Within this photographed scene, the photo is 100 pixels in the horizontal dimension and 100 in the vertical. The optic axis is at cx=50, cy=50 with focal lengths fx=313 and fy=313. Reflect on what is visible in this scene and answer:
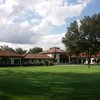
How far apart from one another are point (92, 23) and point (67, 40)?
956cm

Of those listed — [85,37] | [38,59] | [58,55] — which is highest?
[85,37]

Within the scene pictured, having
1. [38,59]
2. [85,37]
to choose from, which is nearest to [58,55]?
[38,59]

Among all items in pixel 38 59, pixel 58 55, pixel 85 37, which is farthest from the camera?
pixel 58 55

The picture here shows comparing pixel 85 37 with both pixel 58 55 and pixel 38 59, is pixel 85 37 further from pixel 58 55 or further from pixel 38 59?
pixel 58 55

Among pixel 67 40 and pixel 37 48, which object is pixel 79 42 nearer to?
pixel 67 40

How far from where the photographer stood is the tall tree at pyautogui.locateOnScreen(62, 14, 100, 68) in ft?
302

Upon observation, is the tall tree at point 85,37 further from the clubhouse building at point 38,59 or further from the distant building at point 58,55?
the distant building at point 58,55

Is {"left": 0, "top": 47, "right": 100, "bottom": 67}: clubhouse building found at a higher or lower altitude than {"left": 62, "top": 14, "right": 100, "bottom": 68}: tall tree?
lower

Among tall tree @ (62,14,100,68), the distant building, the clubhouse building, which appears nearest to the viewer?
the clubhouse building

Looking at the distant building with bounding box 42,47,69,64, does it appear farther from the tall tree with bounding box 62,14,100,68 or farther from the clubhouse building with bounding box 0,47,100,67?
the tall tree with bounding box 62,14,100,68

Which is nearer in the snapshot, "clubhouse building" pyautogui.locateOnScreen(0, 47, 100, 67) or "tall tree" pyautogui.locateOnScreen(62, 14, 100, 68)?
"clubhouse building" pyautogui.locateOnScreen(0, 47, 100, 67)

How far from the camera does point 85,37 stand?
9431 cm

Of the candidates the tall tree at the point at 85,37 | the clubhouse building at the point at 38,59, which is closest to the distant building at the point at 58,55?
the clubhouse building at the point at 38,59

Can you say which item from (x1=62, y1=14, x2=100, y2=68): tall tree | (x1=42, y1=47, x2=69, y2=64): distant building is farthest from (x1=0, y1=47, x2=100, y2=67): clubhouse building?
(x1=62, y1=14, x2=100, y2=68): tall tree
